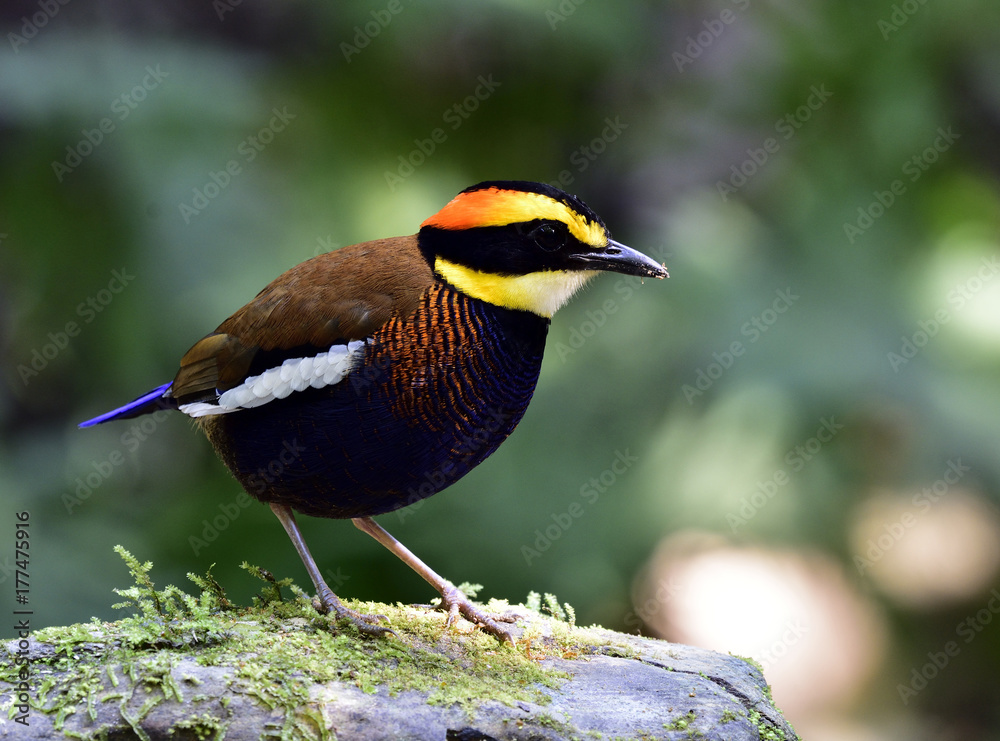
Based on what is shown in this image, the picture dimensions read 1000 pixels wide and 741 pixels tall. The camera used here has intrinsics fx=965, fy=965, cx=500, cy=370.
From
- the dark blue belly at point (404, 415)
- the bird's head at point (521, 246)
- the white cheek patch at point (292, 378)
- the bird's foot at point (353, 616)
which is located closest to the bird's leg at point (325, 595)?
the bird's foot at point (353, 616)

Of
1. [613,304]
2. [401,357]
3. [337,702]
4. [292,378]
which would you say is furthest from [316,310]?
[613,304]

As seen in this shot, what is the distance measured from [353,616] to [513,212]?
149 cm

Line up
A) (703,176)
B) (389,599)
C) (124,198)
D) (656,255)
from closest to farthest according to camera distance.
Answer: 1. (389,599)
2. (124,198)
3. (656,255)
4. (703,176)

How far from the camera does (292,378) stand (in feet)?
10.5

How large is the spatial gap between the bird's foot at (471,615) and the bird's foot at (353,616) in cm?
33

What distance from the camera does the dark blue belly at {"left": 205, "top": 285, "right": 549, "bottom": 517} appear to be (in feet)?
10.2

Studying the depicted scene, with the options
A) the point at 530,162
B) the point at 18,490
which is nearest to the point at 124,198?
the point at 18,490

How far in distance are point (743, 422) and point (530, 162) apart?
2162mm

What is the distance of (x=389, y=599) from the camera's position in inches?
204

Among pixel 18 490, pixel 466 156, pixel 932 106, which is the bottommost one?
pixel 18 490

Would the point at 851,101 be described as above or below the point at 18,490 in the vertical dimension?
above

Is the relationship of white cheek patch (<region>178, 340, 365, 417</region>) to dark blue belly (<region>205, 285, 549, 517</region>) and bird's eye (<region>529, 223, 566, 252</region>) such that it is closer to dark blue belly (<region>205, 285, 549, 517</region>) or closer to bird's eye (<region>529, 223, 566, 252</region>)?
dark blue belly (<region>205, 285, 549, 517</region>)

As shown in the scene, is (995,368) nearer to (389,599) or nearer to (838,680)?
(838,680)

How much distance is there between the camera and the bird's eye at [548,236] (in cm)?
326
